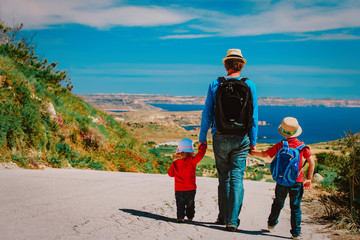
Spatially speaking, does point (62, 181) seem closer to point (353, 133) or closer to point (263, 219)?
point (263, 219)

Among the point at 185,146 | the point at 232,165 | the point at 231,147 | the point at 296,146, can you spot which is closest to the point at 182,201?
the point at 185,146

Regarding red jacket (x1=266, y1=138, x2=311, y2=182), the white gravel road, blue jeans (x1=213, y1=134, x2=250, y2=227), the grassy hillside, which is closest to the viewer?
the white gravel road

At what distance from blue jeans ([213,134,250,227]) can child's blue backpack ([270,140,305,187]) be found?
0.39 m

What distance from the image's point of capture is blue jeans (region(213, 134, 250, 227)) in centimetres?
→ 451

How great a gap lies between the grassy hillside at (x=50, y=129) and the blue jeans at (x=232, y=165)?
234 inches

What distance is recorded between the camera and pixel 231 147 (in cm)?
450

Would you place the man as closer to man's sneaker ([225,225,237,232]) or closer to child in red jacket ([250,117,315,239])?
man's sneaker ([225,225,237,232])

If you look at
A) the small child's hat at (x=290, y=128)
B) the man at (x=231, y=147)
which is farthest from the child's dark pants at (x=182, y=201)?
the small child's hat at (x=290, y=128)

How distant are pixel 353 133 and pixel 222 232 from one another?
2.77 meters

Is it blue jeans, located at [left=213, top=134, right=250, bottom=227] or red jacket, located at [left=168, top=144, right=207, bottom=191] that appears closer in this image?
blue jeans, located at [left=213, top=134, right=250, bottom=227]

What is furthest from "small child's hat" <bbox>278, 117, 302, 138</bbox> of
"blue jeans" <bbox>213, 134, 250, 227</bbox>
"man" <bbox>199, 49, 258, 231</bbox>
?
"blue jeans" <bbox>213, 134, 250, 227</bbox>

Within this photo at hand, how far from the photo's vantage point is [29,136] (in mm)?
10055

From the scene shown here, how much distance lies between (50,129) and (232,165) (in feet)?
27.3

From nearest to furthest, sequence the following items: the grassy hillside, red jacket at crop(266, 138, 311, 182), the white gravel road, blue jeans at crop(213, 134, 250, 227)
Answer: the white gravel road
red jacket at crop(266, 138, 311, 182)
blue jeans at crop(213, 134, 250, 227)
the grassy hillside
